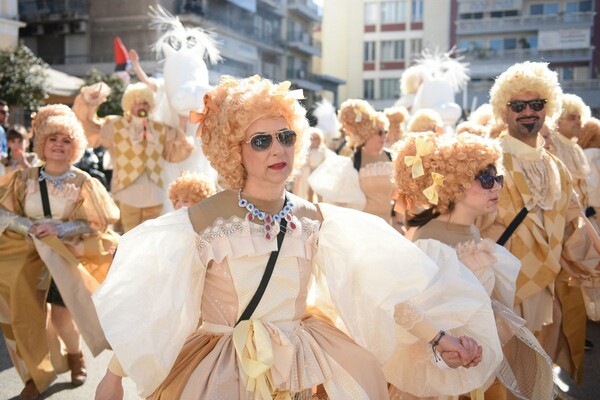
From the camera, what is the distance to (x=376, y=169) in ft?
23.3

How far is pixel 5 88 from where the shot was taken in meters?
22.0

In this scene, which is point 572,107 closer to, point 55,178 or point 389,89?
point 55,178

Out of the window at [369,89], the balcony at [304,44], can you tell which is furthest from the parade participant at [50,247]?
the balcony at [304,44]

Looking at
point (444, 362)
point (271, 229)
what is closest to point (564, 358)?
point (444, 362)

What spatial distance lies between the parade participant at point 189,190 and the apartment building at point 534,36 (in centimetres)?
4200

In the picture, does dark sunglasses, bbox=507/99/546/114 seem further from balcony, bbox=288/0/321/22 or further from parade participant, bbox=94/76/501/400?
balcony, bbox=288/0/321/22

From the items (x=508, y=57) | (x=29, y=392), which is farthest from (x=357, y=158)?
(x=508, y=57)

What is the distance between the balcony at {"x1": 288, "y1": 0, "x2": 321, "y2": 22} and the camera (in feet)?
187

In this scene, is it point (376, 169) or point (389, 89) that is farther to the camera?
point (389, 89)

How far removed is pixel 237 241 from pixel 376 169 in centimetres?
423

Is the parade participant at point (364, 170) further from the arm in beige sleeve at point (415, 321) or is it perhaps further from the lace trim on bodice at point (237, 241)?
the lace trim on bodice at point (237, 241)

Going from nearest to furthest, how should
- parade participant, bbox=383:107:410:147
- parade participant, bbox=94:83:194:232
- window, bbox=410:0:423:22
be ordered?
parade participant, bbox=94:83:194:232 → parade participant, bbox=383:107:410:147 → window, bbox=410:0:423:22

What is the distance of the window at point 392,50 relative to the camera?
5450cm

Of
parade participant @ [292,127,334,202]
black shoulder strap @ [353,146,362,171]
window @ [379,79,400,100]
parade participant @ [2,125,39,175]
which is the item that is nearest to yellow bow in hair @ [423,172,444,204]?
black shoulder strap @ [353,146,362,171]
